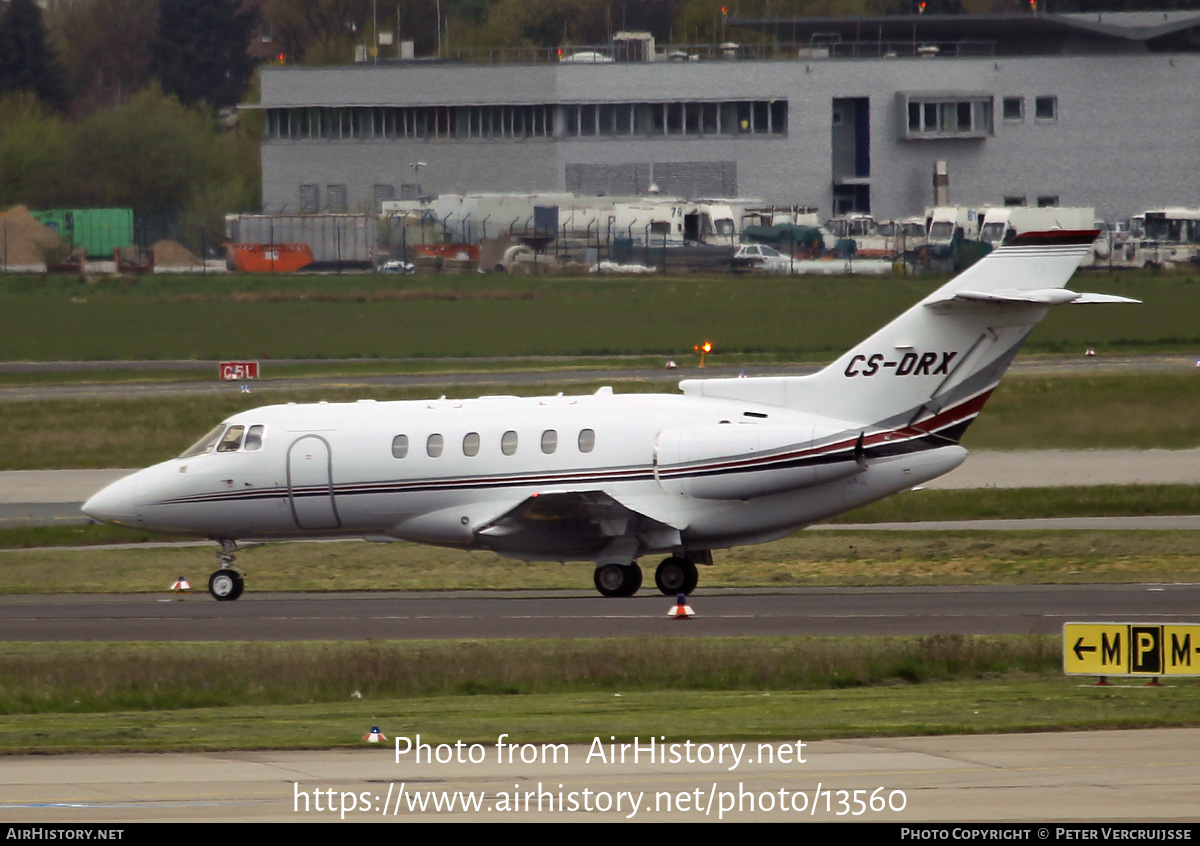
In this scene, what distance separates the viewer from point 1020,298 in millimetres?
25156

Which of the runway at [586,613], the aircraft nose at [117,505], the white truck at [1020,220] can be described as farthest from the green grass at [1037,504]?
the white truck at [1020,220]

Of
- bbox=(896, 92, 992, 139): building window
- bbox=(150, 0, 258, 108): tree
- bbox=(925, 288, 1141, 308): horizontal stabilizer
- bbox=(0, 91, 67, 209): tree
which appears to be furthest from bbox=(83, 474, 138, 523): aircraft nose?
bbox=(150, 0, 258, 108): tree

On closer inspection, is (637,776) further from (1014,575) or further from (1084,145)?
(1084,145)

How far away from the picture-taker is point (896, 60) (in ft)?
372

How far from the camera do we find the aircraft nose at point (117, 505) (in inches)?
1127

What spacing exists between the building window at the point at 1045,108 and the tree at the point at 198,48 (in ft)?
278

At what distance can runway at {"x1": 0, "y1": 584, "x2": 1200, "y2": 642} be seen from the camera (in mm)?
23406

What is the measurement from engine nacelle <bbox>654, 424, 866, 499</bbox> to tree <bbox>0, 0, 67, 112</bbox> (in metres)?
138

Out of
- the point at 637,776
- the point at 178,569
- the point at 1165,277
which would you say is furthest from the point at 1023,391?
the point at 1165,277

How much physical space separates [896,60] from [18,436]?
78.6 m

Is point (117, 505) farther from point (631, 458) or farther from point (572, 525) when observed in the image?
point (631, 458)

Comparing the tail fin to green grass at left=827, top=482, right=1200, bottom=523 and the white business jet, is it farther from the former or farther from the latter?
green grass at left=827, top=482, right=1200, bottom=523

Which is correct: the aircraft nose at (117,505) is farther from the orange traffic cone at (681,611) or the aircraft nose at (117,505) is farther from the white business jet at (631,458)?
the orange traffic cone at (681,611)

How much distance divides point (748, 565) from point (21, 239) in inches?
3566
